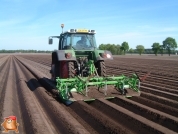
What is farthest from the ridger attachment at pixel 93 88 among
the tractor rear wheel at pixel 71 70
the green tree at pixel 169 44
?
the green tree at pixel 169 44

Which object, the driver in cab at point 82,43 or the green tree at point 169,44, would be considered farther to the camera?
the green tree at point 169,44

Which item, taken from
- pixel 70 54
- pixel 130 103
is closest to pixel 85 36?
pixel 70 54

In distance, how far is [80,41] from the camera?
7.49m

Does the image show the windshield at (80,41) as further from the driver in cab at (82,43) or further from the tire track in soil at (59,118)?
the tire track in soil at (59,118)

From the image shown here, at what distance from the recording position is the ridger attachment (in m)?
5.76

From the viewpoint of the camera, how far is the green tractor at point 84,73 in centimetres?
587

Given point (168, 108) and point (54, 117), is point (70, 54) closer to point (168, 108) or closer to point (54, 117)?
point (54, 117)

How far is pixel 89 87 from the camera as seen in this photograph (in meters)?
6.06

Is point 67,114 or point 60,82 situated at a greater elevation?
point 60,82

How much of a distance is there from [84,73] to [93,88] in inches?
44.8

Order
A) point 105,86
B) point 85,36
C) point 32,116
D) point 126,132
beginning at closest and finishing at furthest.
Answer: point 126,132 < point 32,116 < point 105,86 < point 85,36

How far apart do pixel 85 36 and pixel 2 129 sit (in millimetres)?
4317

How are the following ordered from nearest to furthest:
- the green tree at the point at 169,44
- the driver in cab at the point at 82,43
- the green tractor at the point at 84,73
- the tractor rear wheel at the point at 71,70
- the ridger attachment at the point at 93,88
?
the ridger attachment at the point at 93,88 → the green tractor at the point at 84,73 → the tractor rear wheel at the point at 71,70 → the driver in cab at the point at 82,43 → the green tree at the point at 169,44

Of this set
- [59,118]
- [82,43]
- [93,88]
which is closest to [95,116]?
[59,118]
